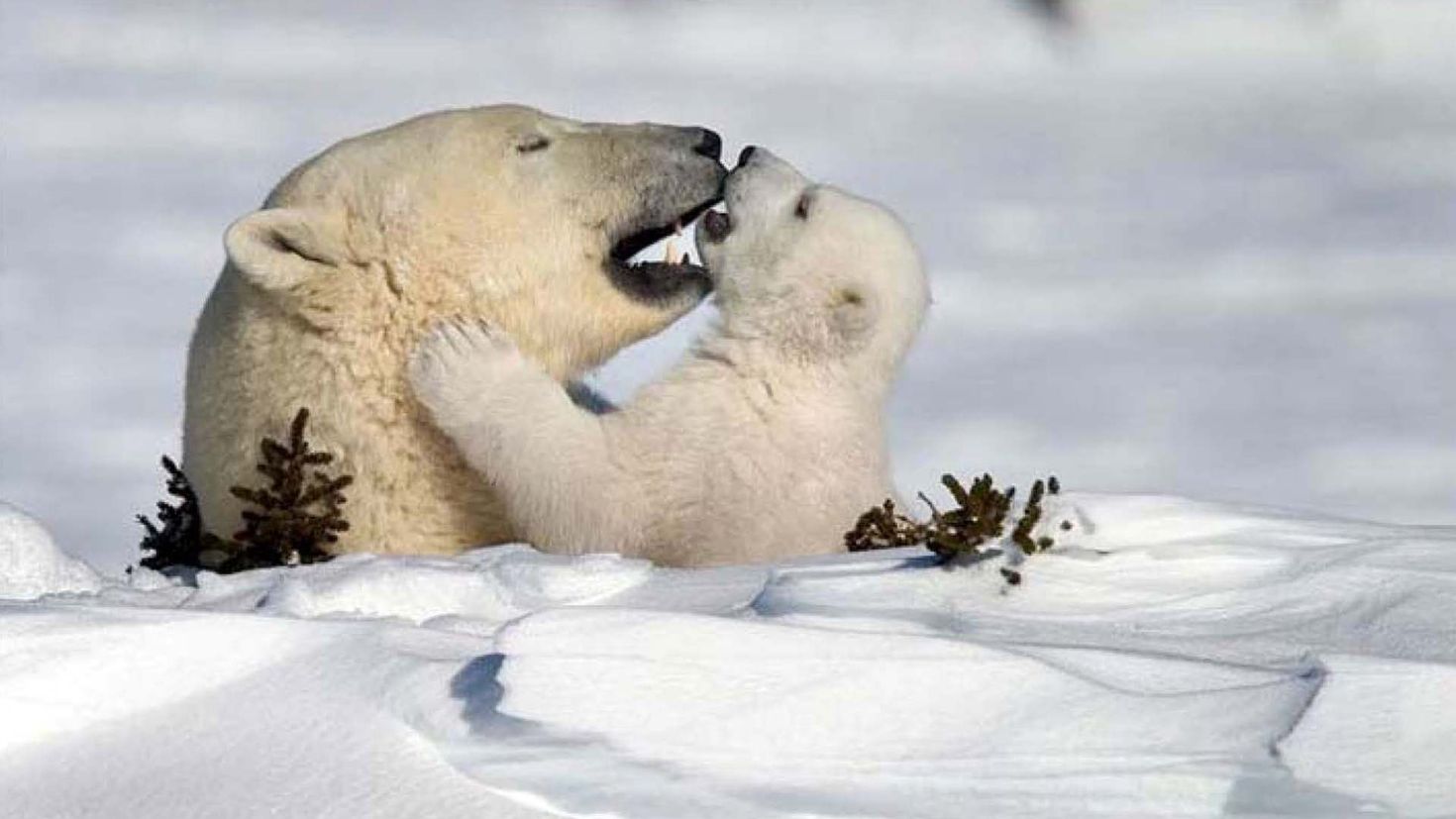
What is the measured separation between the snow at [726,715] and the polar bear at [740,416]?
2.27 meters

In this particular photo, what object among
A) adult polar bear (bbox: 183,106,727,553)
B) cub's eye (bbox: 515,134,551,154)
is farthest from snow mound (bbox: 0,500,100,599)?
cub's eye (bbox: 515,134,551,154)

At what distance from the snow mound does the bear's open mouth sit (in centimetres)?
217

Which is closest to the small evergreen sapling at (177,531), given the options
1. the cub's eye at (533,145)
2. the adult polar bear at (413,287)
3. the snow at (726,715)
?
the adult polar bear at (413,287)

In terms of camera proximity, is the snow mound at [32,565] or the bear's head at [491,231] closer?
the snow mound at [32,565]

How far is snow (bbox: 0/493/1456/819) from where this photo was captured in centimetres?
438

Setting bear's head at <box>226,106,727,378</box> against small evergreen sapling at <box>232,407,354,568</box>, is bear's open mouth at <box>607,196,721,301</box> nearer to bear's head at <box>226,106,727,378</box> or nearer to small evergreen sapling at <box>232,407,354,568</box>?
bear's head at <box>226,106,727,378</box>

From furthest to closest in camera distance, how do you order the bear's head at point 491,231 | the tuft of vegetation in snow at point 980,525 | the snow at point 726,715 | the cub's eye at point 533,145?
the cub's eye at point 533,145 → the bear's head at point 491,231 → the tuft of vegetation in snow at point 980,525 → the snow at point 726,715

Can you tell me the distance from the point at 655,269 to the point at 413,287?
3.02 feet

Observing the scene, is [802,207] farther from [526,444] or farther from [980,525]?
[980,525]

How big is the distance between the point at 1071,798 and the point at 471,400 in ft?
12.8

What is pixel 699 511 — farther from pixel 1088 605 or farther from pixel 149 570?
pixel 1088 605

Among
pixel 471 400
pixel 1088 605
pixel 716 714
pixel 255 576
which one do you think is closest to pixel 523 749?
pixel 716 714

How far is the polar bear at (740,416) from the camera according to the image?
790 centimetres

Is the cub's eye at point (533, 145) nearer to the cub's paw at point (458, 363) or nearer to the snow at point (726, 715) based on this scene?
the cub's paw at point (458, 363)
